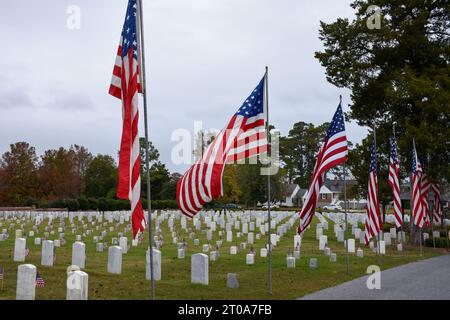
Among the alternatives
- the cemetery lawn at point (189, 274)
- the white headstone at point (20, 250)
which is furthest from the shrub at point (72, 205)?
the white headstone at point (20, 250)

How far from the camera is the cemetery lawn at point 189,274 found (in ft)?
41.5

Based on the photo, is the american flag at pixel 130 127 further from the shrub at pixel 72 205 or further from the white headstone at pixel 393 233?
the shrub at pixel 72 205

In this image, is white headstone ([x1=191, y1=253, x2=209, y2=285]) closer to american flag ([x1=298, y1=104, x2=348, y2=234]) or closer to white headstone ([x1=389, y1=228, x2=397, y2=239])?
american flag ([x1=298, y1=104, x2=348, y2=234])

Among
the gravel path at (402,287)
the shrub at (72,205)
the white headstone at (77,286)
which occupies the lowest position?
the gravel path at (402,287)

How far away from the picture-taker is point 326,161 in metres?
14.4

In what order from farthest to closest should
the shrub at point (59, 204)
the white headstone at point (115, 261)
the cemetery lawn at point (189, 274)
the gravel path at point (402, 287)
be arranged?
the shrub at point (59, 204) < the white headstone at point (115, 261) < the cemetery lawn at point (189, 274) < the gravel path at point (402, 287)

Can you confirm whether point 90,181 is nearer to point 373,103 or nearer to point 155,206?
point 155,206

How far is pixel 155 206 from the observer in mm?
72062

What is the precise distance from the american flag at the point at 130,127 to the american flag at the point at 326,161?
5627 millimetres

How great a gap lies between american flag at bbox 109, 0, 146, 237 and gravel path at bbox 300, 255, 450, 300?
5.05m

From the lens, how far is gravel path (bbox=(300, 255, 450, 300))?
40.8ft

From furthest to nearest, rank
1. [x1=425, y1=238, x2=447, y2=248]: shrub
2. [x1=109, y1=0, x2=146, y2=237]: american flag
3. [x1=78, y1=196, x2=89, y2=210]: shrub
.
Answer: [x1=78, y1=196, x2=89, y2=210]: shrub, [x1=425, y1=238, x2=447, y2=248]: shrub, [x1=109, y1=0, x2=146, y2=237]: american flag

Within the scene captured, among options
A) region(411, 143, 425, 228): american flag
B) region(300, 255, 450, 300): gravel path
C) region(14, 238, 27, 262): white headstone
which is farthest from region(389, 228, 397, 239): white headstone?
region(14, 238, 27, 262): white headstone

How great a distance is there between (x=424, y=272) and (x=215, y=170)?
10.1m
